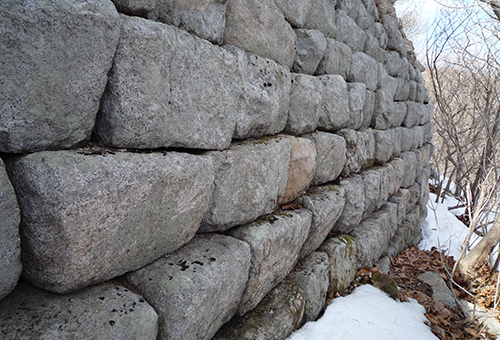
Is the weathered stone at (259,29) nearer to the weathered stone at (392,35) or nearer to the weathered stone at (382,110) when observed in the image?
the weathered stone at (382,110)

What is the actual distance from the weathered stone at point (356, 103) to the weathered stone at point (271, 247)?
1.26 metres

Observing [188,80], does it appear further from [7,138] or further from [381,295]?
[381,295]

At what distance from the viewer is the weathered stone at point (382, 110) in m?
3.60

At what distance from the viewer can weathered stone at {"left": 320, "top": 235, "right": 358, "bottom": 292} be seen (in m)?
2.52

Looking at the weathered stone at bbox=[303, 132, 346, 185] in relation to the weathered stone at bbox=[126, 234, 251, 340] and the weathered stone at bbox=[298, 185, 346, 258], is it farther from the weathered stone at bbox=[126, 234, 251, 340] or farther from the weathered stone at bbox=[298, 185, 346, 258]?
the weathered stone at bbox=[126, 234, 251, 340]

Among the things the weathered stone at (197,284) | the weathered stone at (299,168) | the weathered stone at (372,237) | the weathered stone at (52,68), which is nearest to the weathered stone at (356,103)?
the weathered stone at (299,168)

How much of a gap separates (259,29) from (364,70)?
1795 millimetres

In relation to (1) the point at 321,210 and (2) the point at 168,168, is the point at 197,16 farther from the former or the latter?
(1) the point at 321,210

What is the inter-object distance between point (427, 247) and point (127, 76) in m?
5.12

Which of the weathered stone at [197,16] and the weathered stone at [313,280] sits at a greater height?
the weathered stone at [197,16]

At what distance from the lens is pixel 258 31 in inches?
70.9

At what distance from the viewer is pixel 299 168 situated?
2.23 meters

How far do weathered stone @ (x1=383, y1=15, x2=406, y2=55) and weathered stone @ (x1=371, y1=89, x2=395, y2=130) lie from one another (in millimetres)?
776

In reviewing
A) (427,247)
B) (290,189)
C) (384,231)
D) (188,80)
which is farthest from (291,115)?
(427,247)
